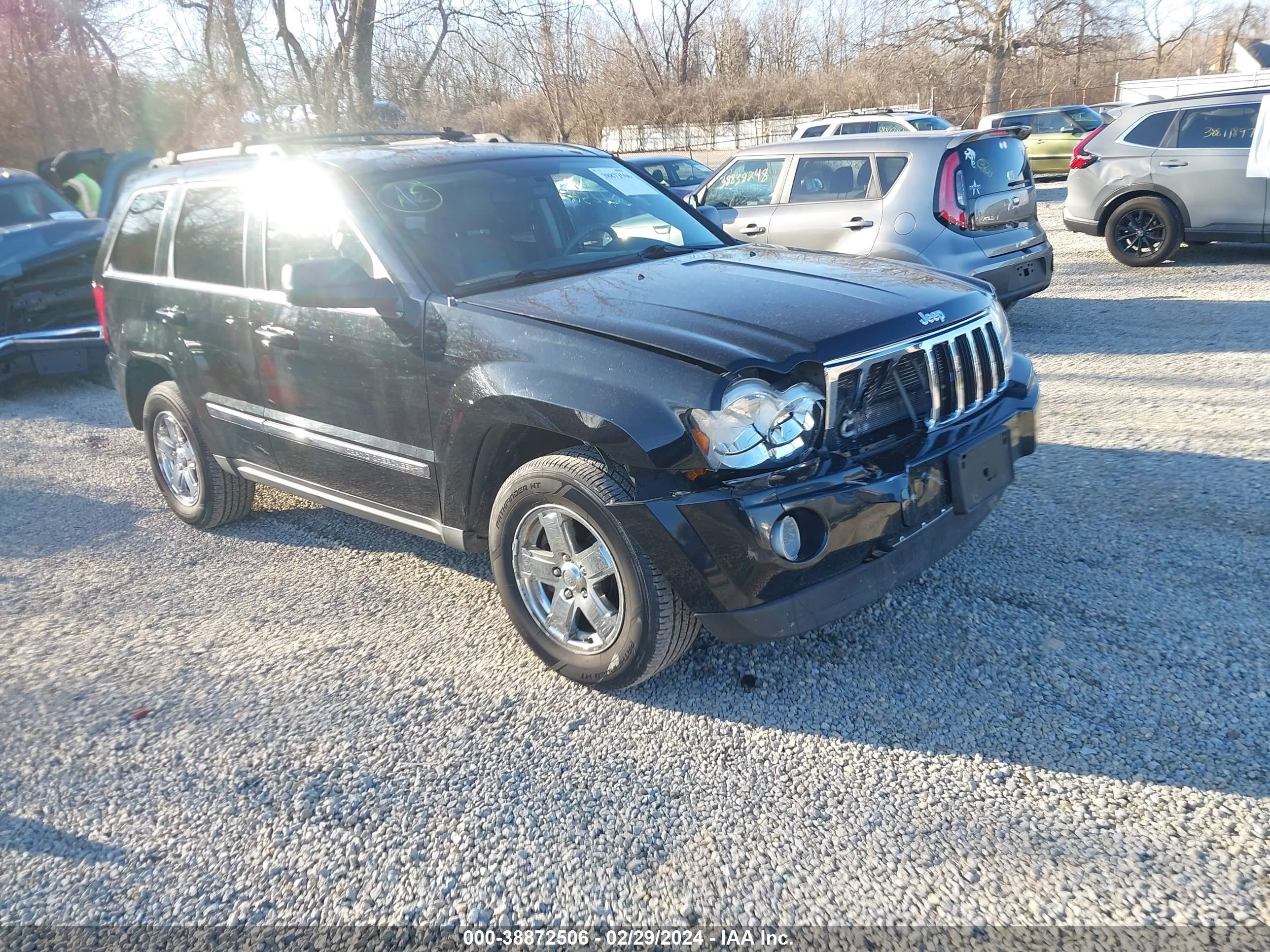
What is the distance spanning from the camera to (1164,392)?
672cm

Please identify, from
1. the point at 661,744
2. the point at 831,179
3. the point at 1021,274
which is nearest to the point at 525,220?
the point at 661,744

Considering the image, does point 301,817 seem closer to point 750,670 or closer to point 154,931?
point 154,931

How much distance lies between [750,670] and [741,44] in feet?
168

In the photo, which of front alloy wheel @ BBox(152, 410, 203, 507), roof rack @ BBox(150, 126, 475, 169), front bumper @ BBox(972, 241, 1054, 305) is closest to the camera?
roof rack @ BBox(150, 126, 475, 169)

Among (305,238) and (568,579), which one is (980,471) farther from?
(305,238)

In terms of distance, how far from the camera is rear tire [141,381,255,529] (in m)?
5.26

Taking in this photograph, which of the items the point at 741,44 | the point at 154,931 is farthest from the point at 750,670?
the point at 741,44

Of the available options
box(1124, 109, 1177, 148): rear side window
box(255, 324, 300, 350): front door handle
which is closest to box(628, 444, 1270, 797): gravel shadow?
box(255, 324, 300, 350): front door handle

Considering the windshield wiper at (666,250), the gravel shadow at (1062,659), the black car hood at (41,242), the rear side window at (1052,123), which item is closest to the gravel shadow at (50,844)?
the gravel shadow at (1062,659)

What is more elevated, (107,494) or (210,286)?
(210,286)

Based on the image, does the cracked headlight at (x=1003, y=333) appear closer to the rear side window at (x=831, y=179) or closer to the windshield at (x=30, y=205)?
the rear side window at (x=831, y=179)

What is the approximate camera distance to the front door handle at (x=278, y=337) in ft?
14.0

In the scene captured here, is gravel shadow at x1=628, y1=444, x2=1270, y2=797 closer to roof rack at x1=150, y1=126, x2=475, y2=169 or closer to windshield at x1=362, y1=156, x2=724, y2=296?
windshield at x1=362, y1=156, x2=724, y2=296

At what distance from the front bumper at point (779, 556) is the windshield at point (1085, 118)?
2249 centimetres
